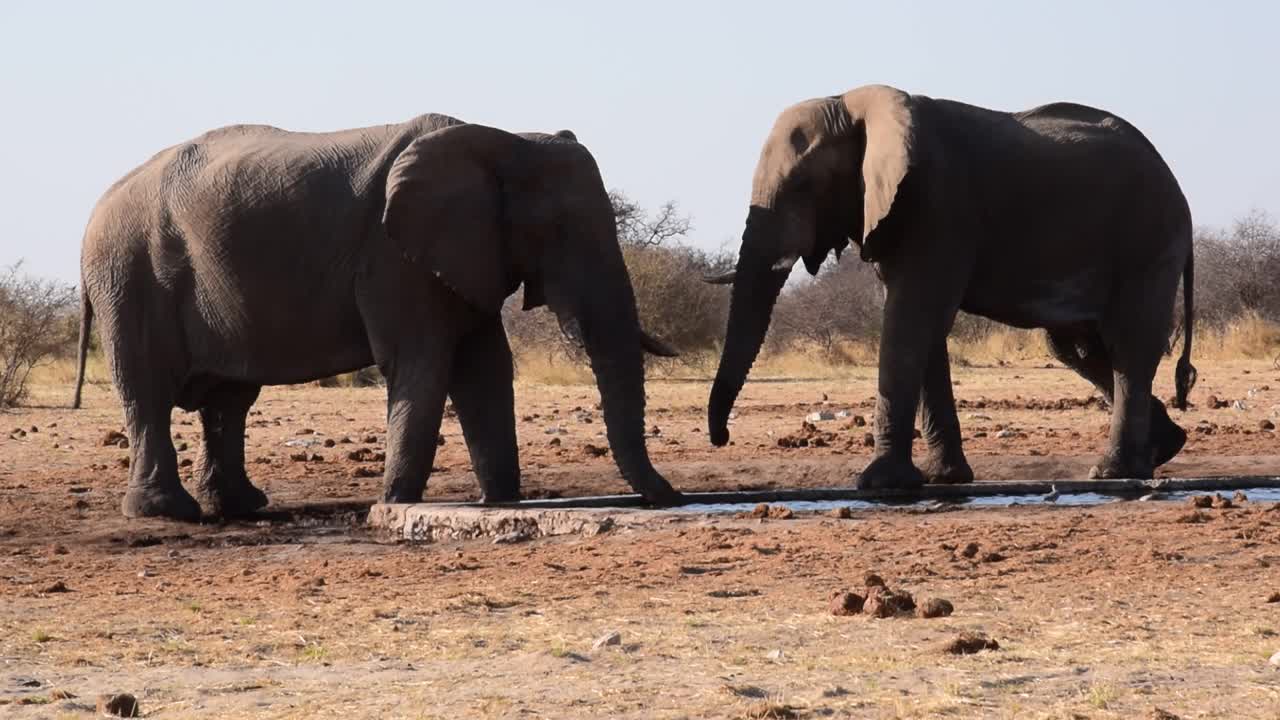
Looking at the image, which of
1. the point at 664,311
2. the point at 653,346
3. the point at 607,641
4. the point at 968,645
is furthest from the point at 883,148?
the point at 664,311

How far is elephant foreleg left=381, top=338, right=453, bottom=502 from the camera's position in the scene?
12609 mm

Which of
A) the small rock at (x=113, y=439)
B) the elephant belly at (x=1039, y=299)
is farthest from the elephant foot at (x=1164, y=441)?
the small rock at (x=113, y=439)

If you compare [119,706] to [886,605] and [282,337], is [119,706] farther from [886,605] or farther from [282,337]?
[282,337]

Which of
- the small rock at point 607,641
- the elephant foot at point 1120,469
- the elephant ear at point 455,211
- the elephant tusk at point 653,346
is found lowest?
the small rock at point 607,641

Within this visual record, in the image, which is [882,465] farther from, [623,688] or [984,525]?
[623,688]

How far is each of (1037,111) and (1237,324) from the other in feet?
84.8

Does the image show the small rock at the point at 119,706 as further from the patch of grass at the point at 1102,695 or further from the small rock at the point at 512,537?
the small rock at the point at 512,537

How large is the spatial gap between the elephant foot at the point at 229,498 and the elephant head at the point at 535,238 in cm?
262

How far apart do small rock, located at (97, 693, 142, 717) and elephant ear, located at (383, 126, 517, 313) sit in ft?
19.3

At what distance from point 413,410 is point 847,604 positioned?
15.5ft

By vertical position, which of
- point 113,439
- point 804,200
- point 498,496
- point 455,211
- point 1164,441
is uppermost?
point 804,200

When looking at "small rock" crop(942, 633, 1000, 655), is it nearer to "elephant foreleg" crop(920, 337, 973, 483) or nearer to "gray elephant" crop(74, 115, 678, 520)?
"gray elephant" crop(74, 115, 678, 520)

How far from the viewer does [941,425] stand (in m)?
14.1

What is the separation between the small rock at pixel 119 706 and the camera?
6.79 metres
